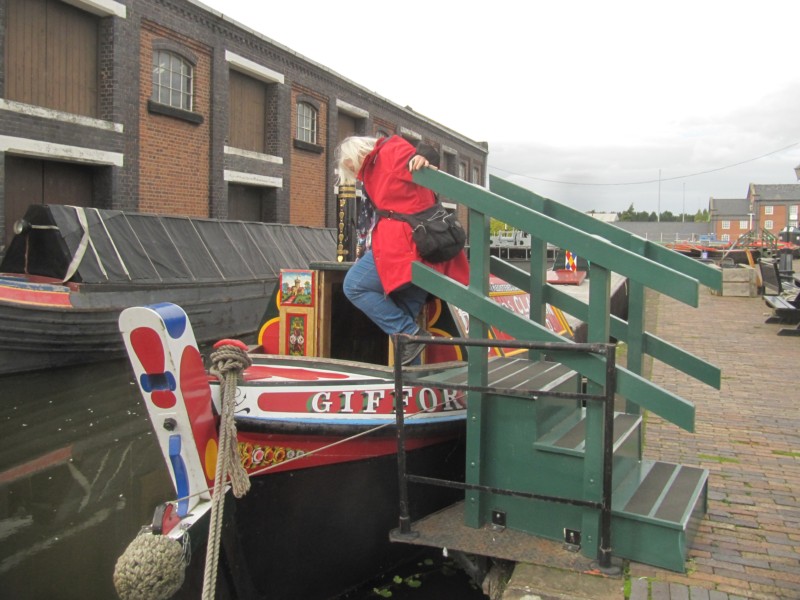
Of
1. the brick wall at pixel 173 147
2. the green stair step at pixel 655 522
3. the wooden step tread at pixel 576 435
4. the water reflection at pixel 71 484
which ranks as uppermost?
the brick wall at pixel 173 147

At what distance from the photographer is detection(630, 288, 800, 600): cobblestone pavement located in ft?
11.0

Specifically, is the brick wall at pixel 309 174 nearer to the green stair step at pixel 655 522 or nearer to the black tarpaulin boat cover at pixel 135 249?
the black tarpaulin boat cover at pixel 135 249

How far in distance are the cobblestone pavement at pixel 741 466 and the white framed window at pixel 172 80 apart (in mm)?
13688

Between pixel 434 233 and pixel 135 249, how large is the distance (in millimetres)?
10535

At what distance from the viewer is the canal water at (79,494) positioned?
486 centimetres

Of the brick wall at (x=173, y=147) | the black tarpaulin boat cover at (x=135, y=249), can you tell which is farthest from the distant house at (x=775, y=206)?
the black tarpaulin boat cover at (x=135, y=249)

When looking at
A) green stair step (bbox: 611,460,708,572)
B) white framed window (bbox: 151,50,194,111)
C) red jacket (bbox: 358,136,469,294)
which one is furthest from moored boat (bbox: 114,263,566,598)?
white framed window (bbox: 151,50,194,111)

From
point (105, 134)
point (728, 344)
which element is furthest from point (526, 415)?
point (105, 134)

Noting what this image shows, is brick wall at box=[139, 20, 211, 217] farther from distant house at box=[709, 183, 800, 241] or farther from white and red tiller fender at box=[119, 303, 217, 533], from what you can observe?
distant house at box=[709, 183, 800, 241]

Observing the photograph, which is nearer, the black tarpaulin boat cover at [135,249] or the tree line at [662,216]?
the black tarpaulin boat cover at [135,249]

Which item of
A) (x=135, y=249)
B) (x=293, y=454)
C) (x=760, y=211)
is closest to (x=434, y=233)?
(x=293, y=454)

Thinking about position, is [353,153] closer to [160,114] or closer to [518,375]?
[518,375]

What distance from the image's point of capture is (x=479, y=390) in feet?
11.7

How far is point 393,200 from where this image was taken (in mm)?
4156
